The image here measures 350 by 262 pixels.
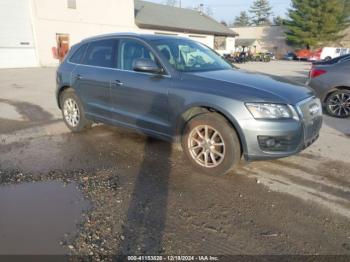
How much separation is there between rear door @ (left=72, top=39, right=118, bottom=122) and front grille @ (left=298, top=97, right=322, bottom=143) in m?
2.85

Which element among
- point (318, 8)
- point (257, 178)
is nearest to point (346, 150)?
point (257, 178)

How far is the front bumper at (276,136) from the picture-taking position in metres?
3.70

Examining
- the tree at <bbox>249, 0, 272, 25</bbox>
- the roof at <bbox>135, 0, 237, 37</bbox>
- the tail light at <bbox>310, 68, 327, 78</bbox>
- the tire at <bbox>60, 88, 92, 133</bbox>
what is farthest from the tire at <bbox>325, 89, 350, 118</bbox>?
the tree at <bbox>249, 0, 272, 25</bbox>

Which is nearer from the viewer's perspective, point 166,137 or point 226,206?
point 226,206

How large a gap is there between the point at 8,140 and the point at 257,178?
4284 mm

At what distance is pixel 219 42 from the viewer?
41062mm

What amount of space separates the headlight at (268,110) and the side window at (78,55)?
135 inches

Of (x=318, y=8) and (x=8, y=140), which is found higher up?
(x=318, y=8)

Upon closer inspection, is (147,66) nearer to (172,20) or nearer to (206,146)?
(206,146)

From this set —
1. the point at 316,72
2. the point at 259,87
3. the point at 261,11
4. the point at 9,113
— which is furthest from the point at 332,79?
the point at 261,11

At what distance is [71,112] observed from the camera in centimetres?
603

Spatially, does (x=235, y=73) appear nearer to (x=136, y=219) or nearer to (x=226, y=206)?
(x=226, y=206)

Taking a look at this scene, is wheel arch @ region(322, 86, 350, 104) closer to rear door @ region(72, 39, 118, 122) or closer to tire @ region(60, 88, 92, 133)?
rear door @ region(72, 39, 118, 122)

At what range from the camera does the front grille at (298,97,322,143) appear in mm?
3886
